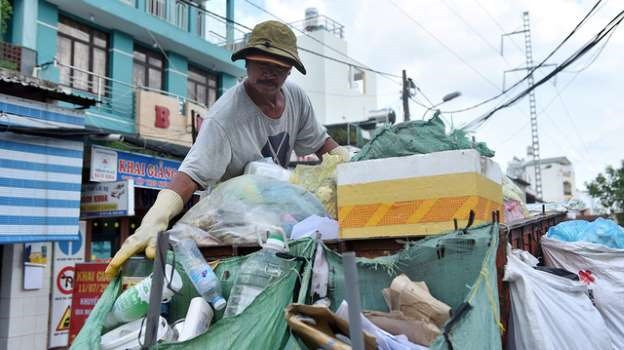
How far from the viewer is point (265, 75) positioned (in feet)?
11.6

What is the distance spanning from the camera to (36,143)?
760 centimetres

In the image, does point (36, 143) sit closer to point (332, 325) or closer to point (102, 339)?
point (102, 339)

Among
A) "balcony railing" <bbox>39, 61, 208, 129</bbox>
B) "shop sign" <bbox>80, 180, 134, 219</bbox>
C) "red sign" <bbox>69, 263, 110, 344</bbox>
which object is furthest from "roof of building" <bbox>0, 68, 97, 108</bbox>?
"red sign" <bbox>69, 263, 110, 344</bbox>

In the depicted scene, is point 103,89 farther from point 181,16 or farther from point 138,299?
point 138,299

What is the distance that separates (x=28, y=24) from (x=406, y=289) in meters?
9.78

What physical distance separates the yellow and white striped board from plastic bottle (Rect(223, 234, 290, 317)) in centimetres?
53

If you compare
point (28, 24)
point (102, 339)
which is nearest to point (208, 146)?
point (102, 339)

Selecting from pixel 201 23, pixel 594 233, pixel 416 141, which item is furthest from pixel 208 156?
pixel 201 23

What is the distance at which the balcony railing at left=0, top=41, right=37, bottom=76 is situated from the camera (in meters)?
8.28

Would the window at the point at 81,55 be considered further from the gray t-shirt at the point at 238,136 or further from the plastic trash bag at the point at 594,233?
the plastic trash bag at the point at 594,233

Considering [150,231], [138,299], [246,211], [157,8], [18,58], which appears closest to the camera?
[138,299]

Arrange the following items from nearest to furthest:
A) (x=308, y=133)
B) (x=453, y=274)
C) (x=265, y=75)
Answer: (x=453, y=274) < (x=265, y=75) < (x=308, y=133)

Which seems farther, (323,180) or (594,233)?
(594,233)

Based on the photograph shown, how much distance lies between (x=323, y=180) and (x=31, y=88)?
5.98 m
